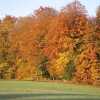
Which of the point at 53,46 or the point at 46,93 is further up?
the point at 53,46

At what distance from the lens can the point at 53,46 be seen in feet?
227

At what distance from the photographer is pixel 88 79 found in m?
64.5

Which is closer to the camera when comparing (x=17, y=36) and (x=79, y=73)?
(x=79, y=73)

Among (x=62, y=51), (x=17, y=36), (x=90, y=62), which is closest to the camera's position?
(x=90, y=62)

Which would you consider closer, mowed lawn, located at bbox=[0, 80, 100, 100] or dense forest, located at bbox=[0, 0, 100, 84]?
mowed lawn, located at bbox=[0, 80, 100, 100]

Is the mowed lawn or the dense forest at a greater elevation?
the dense forest

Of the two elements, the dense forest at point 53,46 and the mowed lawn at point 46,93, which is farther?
the dense forest at point 53,46

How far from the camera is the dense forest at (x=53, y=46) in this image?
64250mm

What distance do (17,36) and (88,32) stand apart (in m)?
18.3

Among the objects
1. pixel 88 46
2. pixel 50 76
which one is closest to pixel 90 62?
pixel 88 46

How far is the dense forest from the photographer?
211 feet

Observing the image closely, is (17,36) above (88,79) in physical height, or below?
above

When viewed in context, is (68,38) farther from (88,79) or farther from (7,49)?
(7,49)

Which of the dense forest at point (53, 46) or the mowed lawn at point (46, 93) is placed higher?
the dense forest at point (53, 46)
